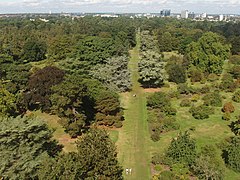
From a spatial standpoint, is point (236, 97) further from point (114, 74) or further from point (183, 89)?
point (114, 74)

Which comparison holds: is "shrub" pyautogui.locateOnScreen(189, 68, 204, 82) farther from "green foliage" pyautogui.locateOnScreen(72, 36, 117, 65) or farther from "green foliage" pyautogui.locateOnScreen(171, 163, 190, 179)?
"green foliage" pyautogui.locateOnScreen(171, 163, 190, 179)

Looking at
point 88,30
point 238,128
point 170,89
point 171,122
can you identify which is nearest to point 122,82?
point 170,89

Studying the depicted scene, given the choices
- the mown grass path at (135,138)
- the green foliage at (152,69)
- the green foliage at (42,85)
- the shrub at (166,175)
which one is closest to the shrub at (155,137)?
the mown grass path at (135,138)

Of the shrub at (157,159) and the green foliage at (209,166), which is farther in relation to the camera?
the shrub at (157,159)

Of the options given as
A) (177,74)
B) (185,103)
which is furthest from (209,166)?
(177,74)

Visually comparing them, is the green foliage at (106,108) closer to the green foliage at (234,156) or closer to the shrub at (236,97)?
the green foliage at (234,156)

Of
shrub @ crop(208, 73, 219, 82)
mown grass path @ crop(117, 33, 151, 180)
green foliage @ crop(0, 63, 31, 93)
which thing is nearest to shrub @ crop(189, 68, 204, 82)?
shrub @ crop(208, 73, 219, 82)
